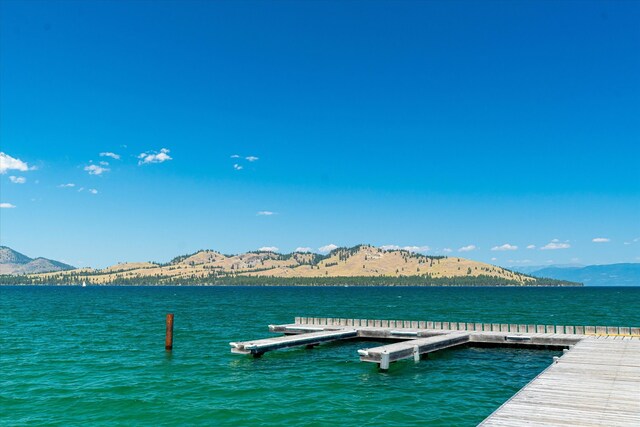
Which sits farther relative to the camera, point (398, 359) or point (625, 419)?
point (398, 359)

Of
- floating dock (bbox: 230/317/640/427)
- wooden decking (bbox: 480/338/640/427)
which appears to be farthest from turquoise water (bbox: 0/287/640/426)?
wooden decking (bbox: 480/338/640/427)

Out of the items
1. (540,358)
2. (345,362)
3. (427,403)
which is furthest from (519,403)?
(540,358)

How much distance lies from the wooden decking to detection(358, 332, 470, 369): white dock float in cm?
1242

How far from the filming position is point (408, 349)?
44.3 m

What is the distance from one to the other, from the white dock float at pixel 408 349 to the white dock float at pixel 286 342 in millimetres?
9602

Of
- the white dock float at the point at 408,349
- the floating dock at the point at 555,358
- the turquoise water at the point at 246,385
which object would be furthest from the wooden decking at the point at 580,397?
the white dock float at the point at 408,349

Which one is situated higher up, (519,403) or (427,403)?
(519,403)

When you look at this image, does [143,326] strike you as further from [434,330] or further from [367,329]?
[434,330]

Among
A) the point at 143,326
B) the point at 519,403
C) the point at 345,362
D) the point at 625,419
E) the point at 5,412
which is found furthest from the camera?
the point at 143,326

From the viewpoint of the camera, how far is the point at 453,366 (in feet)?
147

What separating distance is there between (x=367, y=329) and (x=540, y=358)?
17.9 m

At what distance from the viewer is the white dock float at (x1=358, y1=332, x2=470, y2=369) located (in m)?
41.1

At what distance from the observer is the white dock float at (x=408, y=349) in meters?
41.1

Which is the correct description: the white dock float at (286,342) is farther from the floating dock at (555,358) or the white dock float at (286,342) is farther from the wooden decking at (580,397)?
the wooden decking at (580,397)
